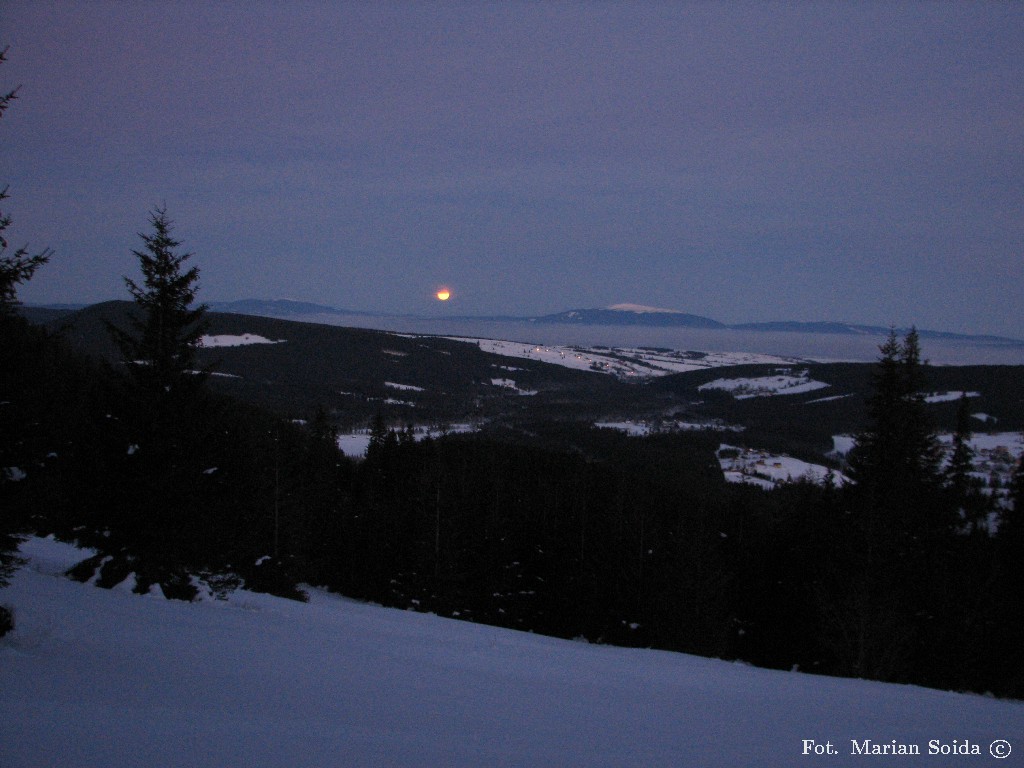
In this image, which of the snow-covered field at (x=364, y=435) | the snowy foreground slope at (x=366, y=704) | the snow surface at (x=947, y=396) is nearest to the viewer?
the snowy foreground slope at (x=366, y=704)

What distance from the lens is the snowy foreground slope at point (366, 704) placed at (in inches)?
156

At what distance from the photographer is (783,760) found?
16.5ft

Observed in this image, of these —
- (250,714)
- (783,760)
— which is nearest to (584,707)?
(783,760)

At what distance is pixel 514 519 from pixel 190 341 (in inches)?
947

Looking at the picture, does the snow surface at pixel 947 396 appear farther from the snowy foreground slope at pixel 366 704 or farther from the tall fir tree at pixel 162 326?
the tall fir tree at pixel 162 326

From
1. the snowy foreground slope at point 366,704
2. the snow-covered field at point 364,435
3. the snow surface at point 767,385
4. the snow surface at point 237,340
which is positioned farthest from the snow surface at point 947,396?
the snow surface at point 237,340

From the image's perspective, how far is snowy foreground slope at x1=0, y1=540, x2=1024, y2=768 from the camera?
3973 millimetres

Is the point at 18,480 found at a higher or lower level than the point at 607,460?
higher

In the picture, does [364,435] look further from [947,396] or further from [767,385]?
[767,385]

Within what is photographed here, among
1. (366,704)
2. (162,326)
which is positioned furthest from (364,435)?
(366,704)

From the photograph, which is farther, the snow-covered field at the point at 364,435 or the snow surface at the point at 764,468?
the snow-covered field at the point at 364,435

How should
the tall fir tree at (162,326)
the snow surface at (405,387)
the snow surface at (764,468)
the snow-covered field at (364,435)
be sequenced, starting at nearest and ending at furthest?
the tall fir tree at (162,326) → the snow surface at (764,468) → the snow-covered field at (364,435) → the snow surface at (405,387)

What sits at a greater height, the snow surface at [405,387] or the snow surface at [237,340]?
the snow surface at [237,340]

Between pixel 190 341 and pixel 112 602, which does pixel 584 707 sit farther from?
pixel 190 341
